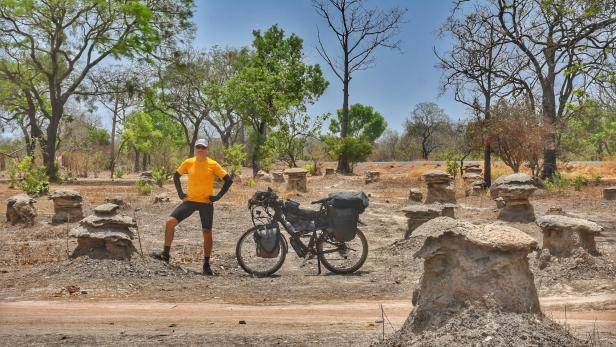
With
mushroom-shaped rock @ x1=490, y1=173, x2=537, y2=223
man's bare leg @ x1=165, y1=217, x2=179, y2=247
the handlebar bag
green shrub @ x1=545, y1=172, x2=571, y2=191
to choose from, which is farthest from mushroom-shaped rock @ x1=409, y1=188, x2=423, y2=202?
man's bare leg @ x1=165, y1=217, x2=179, y2=247

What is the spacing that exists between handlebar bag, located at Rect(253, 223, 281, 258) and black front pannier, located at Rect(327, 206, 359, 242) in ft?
2.50

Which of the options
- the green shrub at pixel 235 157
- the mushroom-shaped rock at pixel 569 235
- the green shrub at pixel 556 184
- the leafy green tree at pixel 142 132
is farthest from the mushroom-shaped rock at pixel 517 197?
the leafy green tree at pixel 142 132

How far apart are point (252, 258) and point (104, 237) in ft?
6.32

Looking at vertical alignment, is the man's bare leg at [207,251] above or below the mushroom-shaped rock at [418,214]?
below

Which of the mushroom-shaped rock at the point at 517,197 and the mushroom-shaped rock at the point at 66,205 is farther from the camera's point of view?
the mushroom-shaped rock at the point at 66,205

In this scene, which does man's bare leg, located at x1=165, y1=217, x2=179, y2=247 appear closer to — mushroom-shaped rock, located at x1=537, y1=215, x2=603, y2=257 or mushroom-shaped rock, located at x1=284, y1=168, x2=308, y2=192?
mushroom-shaped rock, located at x1=537, y1=215, x2=603, y2=257

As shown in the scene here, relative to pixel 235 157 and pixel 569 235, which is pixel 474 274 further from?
pixel 235 157

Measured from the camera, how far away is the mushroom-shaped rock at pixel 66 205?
12914 mm

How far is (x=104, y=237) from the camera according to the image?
7613 mm

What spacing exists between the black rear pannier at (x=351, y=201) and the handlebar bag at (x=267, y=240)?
87cm

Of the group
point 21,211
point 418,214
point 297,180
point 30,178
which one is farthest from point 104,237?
point 297,180

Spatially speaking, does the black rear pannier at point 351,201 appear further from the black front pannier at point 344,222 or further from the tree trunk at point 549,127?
the tree trunk at point 549,127

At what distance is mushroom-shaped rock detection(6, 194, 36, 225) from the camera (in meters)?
12.6

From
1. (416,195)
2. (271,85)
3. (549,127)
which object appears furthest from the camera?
(271,85)
